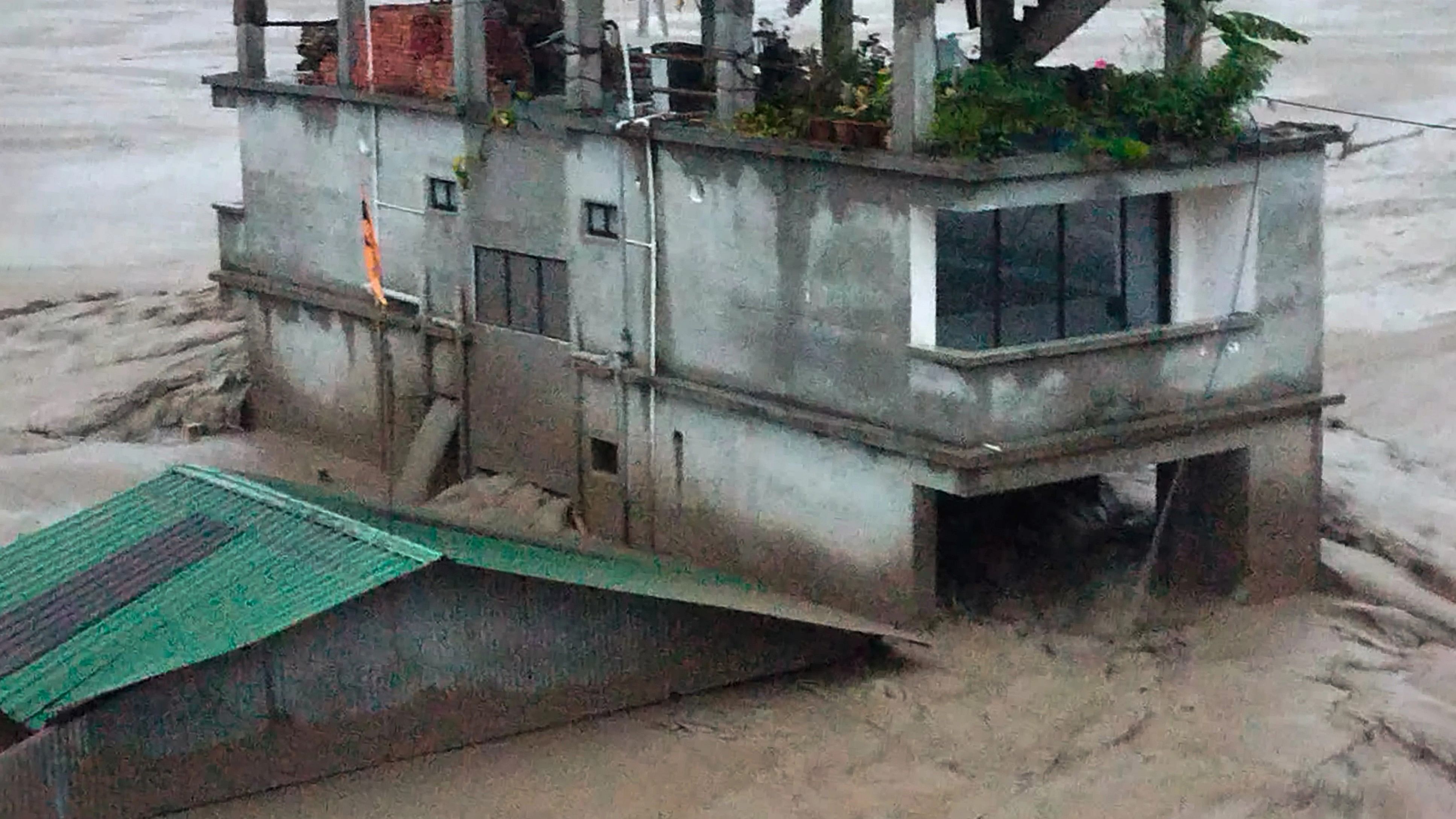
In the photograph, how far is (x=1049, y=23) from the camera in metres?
17.4

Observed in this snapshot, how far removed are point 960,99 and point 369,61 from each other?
298 inches

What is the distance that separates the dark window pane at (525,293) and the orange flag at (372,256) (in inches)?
45.6

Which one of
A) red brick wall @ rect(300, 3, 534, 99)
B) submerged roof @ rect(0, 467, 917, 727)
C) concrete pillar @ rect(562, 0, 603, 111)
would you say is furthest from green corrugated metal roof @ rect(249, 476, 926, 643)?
red brick wall @ rect(300, 3, 534, 99)

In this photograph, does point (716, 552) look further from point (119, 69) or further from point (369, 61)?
point (119, 69)

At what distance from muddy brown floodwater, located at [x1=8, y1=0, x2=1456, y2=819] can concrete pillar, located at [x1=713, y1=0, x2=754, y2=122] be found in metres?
3.80

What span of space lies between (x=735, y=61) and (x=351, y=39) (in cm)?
551

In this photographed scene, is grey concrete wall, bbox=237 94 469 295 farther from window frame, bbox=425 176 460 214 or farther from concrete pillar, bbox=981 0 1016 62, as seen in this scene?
concrete pillar, bbox=981 0 1016 62

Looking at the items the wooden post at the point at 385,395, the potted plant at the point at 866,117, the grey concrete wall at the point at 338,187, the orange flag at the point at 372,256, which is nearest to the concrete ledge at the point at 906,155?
the potted plant at the point at 866,117

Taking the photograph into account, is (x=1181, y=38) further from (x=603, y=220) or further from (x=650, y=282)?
(x=603, y=220)

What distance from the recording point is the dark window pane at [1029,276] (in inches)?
672

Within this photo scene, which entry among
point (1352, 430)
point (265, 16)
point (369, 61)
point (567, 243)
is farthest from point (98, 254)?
point (1352, 430)

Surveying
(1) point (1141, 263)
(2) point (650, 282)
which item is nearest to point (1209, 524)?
(1) point (1141, 263)

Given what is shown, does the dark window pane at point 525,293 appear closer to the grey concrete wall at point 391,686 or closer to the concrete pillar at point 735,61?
the concrete pillar at point 735,61

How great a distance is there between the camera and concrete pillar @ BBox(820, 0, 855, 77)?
16891 mm
